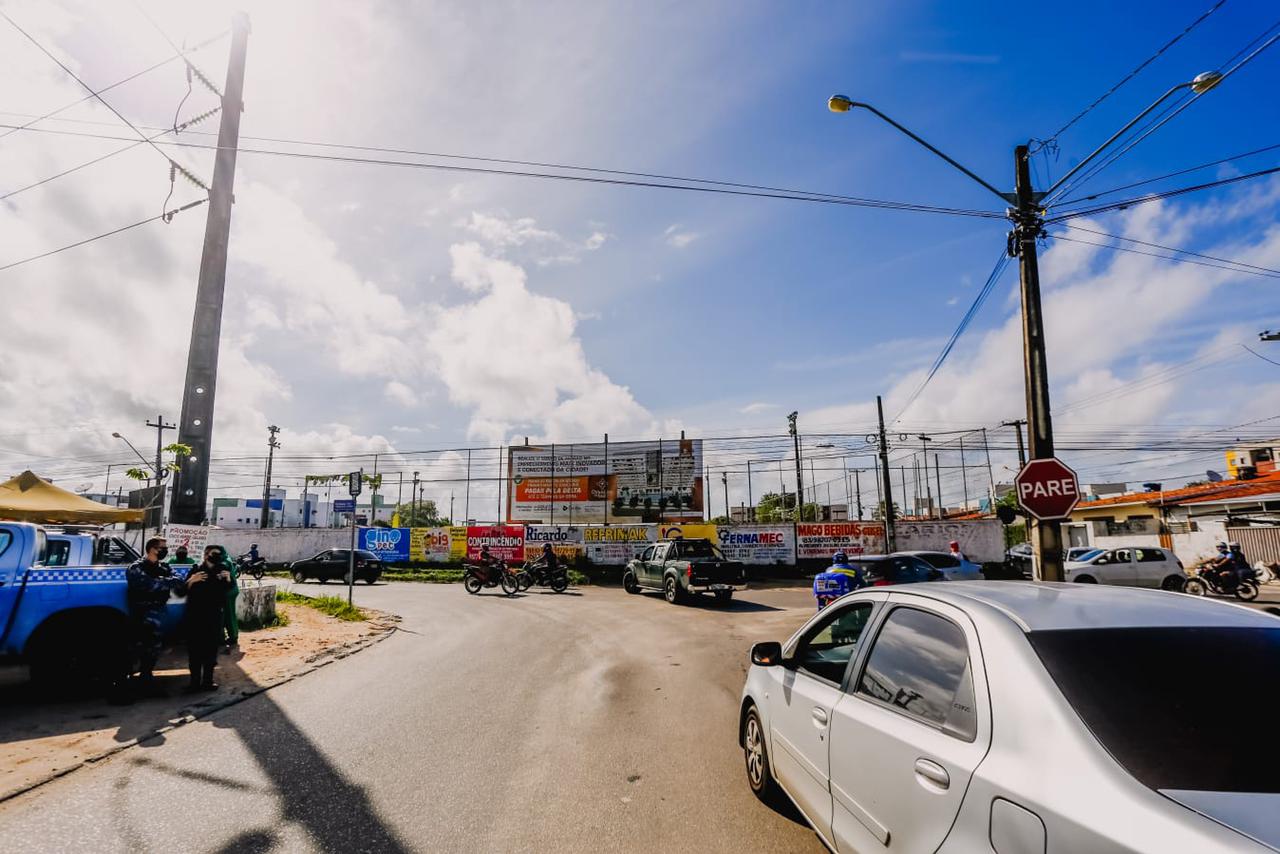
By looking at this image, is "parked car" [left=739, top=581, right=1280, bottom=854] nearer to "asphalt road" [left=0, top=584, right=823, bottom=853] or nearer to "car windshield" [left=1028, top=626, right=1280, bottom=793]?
"car windshield" [left=1028, top=626, right=1280, bottom=793]

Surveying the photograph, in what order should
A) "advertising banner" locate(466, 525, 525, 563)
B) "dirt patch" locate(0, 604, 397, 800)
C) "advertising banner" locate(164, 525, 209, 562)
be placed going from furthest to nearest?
"advertising banner" locate(466, 525, 525, 563) → "advertising banner" locate(164, 525, 209, 562) → "dirt patch" locate(0, 604, 397, 800)

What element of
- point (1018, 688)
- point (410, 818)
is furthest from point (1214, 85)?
point (410, 818)

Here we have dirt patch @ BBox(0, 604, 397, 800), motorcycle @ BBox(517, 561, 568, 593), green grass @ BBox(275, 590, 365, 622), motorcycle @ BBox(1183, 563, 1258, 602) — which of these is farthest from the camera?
motorcycle @ BBox(517, 561, 568, 593)

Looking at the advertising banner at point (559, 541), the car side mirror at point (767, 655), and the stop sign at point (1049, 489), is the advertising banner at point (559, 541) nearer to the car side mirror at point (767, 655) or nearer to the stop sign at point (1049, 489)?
the stop sign at point (1049, 489)

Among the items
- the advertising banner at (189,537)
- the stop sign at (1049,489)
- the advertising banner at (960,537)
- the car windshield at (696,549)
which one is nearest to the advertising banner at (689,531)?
the advertising banner at (960,537)

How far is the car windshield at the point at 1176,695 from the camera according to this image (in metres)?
1.75

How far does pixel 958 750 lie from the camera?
2205mm

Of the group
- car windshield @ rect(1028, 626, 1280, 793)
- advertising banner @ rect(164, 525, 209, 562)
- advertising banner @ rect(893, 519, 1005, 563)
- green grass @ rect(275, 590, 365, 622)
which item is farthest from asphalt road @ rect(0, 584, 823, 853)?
advertising banner @ rect(893, 519, 1005, 563)


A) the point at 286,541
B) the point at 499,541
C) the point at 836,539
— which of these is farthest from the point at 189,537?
the point at 836,539

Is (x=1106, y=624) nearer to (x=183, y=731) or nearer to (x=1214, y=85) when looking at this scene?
(x=183, y=731)

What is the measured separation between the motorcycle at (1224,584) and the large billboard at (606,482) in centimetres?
2150

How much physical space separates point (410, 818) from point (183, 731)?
3335 millimetres

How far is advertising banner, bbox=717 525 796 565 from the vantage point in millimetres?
28891

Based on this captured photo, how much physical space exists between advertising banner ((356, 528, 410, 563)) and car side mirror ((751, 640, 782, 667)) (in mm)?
31663
